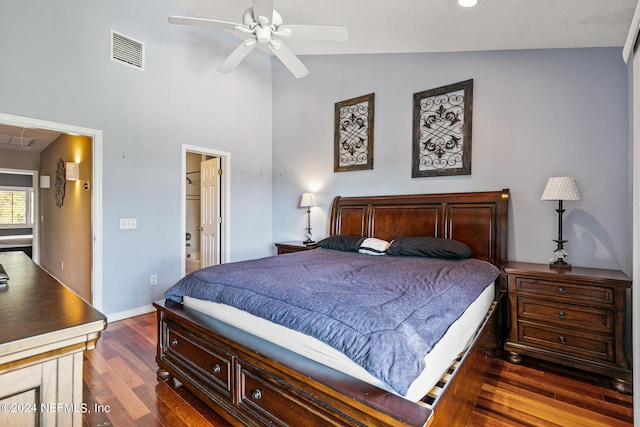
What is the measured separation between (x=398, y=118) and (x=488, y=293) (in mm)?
2299

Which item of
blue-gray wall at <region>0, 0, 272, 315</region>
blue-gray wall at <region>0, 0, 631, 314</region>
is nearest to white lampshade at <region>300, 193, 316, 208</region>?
blue-gray wall at <region>0, 0, 631, 314</region>

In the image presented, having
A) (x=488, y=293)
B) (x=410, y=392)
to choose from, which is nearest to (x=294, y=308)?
(x=410, y=392)

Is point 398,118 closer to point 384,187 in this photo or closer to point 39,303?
point 384,187

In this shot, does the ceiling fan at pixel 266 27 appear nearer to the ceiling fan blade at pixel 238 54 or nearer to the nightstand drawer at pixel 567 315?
the ceiling fan blade at pixel 238 54

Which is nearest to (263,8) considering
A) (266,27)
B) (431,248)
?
(266,27)

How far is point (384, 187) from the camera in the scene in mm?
3904

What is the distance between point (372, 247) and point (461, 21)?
2.14 metres

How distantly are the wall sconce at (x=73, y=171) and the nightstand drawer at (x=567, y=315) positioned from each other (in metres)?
5.40

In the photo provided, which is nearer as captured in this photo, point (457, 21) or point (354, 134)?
point (457, 21)

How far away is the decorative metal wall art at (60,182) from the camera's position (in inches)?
191

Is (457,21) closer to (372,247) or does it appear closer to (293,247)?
(372,247)

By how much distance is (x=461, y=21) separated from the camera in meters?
2.58

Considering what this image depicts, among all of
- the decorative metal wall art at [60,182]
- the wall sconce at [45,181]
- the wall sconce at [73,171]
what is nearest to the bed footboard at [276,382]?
the wall sconce at [73,171]

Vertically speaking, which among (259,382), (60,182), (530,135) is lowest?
(259,382)
